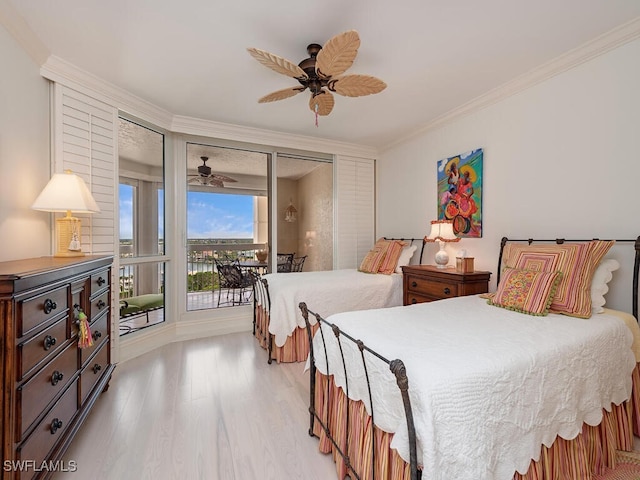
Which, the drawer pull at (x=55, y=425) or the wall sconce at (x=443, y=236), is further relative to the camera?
the wall sconce at (x=443, y=236)

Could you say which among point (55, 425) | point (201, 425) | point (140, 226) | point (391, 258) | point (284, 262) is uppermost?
point (140, 226)

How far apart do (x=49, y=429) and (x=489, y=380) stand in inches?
76.4

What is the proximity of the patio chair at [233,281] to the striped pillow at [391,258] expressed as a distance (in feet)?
5.76

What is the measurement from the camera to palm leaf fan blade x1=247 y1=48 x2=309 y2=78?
5.64 ft

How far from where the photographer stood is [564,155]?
228cm

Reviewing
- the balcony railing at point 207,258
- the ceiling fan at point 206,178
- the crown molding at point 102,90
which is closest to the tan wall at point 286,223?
the balcony railing at point 207,258

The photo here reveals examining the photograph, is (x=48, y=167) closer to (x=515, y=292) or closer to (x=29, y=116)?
(x=29, y=116)

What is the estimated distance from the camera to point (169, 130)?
336cm

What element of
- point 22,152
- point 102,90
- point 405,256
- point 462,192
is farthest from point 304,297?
point 102,90

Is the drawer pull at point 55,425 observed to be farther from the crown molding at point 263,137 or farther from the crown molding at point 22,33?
the crown molding at point 263,137

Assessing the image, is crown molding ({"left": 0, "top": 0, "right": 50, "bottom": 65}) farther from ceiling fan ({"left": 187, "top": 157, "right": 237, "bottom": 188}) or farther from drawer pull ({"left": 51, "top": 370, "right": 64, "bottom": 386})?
drawer pull ({"left": 51, "top": 370, "right": 64, "bottom": 386})

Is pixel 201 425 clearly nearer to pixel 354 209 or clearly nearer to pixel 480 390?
pixel 480 390

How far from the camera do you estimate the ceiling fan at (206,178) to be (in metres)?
3.73

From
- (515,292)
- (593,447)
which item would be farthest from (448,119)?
(593,447)
